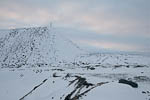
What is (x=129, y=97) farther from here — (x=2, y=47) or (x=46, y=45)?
(x=2, y=47)

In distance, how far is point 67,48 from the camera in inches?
3553

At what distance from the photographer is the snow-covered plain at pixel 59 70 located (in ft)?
60.4

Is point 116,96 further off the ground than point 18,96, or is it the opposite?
point 116,96

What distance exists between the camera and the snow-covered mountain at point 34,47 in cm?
7362

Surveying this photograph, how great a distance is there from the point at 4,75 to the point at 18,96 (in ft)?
63.3

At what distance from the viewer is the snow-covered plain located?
18.4 m

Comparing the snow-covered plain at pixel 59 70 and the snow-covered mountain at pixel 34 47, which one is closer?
the snow-covered plain at pixel 59 70

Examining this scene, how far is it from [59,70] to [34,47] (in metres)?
46.1

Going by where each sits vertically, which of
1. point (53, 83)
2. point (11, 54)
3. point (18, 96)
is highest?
point (11, 54)

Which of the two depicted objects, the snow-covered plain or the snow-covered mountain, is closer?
the snow-covered plain

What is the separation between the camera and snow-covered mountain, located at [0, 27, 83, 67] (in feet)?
242

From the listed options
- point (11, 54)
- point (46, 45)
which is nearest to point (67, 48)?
point (46, 45)

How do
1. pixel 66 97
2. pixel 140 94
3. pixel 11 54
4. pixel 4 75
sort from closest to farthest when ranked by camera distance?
pixel 140 94 < pixel 66 97 < pixel 4 75 < pixel 11 54

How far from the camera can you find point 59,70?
42.8 m
